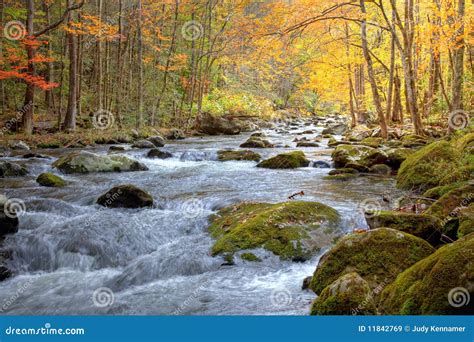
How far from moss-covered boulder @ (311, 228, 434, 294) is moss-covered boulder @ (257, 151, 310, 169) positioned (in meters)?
7.77

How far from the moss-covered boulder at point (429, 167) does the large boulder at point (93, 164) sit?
7.32m

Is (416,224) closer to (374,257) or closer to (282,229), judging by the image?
(374,257)

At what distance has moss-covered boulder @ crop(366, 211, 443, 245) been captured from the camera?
475cm

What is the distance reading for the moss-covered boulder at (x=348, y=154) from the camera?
11719mm

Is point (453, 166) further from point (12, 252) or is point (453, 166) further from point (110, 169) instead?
point (110, 169)

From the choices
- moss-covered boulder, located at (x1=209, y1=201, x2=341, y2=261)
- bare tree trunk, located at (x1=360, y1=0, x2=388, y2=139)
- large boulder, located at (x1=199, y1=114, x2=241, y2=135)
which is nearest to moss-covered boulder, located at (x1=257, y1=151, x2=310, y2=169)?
bare tree trunk, located at (x1=360, y1=0, x2=388, y2=139)

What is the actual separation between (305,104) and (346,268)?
4788cm

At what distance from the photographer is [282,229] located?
5.74m

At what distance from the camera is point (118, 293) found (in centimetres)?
472

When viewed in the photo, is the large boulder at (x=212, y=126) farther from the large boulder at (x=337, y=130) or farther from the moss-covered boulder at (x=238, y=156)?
the moss-covered boulder at (x=238, y=156)

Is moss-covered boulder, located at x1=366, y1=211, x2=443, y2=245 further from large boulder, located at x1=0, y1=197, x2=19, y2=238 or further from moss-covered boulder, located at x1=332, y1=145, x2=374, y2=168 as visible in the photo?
moss-covered boulder, located at x1=332, y1=145, x2=374, y2=168

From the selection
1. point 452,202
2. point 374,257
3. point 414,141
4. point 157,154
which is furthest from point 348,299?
point 157,154

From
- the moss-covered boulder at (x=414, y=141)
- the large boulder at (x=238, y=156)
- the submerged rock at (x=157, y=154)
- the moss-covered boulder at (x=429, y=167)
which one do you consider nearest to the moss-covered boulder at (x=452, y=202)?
the moss-covered boulder at (x=429, y=167)

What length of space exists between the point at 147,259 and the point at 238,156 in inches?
342
